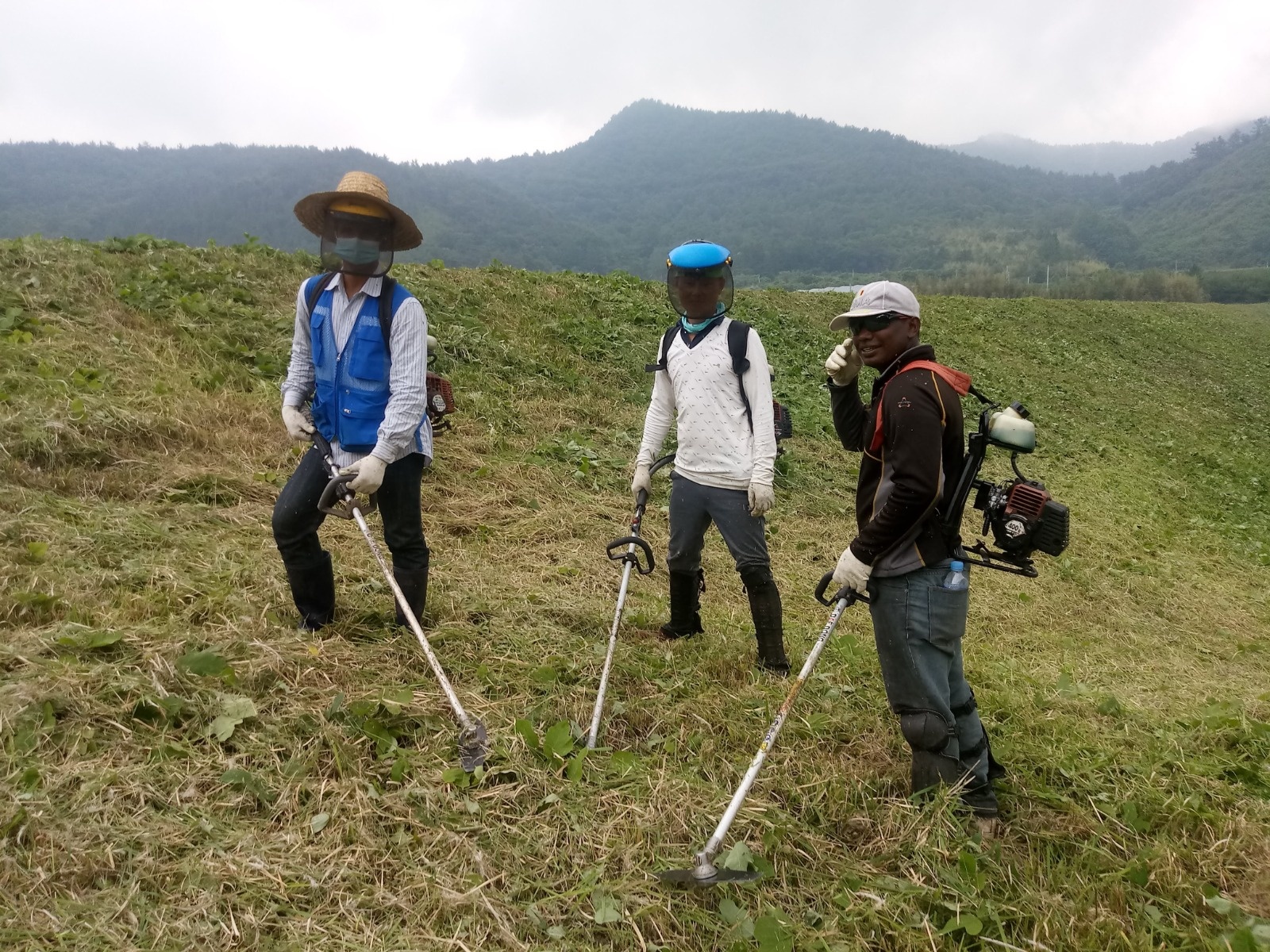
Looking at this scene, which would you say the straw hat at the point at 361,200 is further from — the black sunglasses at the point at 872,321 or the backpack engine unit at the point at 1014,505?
the backpack engine unit at the point at 1014,505

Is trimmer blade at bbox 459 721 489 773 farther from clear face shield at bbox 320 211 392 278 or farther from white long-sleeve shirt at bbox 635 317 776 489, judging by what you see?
clear face shield at bbox 320 211 392 278

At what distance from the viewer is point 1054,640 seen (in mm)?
6758

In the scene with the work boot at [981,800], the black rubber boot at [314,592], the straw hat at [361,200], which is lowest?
the work boot at [981,800]

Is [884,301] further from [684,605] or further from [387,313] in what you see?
[684,605]

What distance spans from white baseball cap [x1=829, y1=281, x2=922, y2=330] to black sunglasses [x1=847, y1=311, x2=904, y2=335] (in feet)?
0.03

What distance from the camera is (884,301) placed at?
309 centimetres

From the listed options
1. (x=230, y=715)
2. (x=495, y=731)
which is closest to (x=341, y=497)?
(x=230, y=715)

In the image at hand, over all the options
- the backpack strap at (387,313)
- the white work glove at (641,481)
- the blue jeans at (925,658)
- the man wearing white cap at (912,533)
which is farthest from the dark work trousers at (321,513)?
the blue jeans at (925,658)

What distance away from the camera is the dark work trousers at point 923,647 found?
9.93 ft

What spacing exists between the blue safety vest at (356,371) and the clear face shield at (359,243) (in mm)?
145

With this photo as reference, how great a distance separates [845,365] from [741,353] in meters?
0.95

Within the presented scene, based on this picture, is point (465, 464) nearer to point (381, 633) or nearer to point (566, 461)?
point (566, 461)

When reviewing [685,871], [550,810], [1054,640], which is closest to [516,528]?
[550,810]

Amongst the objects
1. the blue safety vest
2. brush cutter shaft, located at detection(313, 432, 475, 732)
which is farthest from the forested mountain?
brush cutter shaft, located at detection(313, 432, 475, 732)
